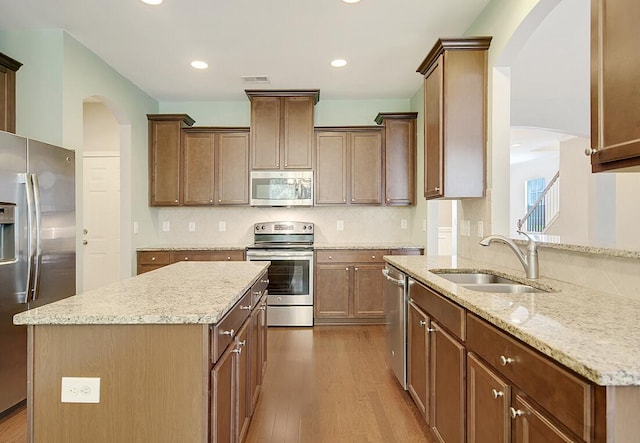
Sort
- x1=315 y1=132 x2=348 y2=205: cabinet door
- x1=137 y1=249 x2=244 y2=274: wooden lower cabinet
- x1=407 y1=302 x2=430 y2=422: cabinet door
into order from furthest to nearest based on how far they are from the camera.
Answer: x1=315 y1=132 x2=348 y2=205: cabinet door → x1=137 y1=249 x2=244 y2=274: wooden lower cabinet → x1=407 y1=302 x2=430 y2=422: cabinet door

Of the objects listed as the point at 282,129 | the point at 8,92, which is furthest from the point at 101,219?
the point at 282,129

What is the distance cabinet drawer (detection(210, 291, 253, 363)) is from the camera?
1384 mm

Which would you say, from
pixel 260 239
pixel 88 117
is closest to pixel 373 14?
pixel 260 239

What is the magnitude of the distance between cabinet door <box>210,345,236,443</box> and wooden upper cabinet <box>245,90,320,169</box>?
128 inches

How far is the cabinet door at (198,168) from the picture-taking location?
475cm

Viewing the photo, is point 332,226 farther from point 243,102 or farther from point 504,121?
point 504,121

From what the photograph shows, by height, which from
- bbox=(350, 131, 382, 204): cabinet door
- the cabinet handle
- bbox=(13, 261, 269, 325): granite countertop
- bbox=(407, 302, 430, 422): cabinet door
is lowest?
bbox=(407, 302, 430, 422): cabinet door

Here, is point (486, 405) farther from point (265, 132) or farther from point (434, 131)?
point (265, 132)

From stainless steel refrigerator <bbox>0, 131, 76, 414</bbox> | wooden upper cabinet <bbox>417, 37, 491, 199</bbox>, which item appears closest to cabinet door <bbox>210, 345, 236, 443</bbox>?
stainless steel refrigerator <bbox>0, 131, 76, 414</bbox>

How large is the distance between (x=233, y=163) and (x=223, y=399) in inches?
142

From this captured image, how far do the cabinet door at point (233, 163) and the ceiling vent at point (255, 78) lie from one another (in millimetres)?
702

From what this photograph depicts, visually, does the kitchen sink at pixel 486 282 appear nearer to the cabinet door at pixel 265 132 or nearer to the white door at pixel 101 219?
the cabinet door at pixel 265 132

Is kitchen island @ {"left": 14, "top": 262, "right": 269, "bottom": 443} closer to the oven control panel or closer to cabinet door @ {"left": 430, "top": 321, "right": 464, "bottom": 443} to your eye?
cabinet door @ {"left": 430, "top": 321, "right": 464, "bottom": 443}

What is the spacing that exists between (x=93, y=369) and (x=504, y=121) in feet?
→ 8.83
